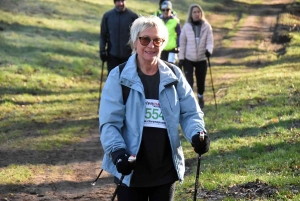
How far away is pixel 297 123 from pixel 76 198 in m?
4.77

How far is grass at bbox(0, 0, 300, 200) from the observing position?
8.15 metres

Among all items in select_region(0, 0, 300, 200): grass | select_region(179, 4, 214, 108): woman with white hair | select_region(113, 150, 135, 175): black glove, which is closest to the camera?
select_region(113, 150, 135, 175): black glove

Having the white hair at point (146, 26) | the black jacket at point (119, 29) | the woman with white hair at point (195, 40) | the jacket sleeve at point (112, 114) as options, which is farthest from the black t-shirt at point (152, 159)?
the woman with white hair at point (195, 40)

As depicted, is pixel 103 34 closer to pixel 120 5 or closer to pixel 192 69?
pixel 120 5

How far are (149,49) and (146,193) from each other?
1155 millimetres

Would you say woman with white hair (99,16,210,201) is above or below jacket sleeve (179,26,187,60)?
above

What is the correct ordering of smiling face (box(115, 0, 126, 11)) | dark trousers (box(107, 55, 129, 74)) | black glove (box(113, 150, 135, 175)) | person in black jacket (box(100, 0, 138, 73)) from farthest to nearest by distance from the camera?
1. dark trousers (box(107, 55, 129, 74))
2. person in black jacket (box(100, 0, 138, 73))
3. smiling face (box(115, 0, 126, 11))
4. black glove (box(113, 150, 135, 175))

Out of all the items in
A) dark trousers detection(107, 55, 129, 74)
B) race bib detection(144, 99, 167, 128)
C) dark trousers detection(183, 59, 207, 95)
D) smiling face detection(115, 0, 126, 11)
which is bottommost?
dark trousers detection(183, 59, 207, 95)

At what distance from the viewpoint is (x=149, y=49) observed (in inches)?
170

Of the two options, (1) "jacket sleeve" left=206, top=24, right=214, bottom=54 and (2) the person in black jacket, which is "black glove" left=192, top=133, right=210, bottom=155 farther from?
(1) "jacket sleeve" left=206, top=24, right=214, bottom=54

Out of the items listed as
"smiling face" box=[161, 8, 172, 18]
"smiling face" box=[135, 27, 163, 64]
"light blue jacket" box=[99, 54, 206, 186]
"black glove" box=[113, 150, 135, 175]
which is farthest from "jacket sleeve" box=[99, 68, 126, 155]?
"smiling face" box=[161, 8, 172, 18]

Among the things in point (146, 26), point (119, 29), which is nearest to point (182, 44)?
point (119, 29)

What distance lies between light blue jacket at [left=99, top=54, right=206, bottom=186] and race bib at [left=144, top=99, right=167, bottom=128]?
0.13ft

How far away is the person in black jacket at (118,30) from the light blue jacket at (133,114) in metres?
7.31
